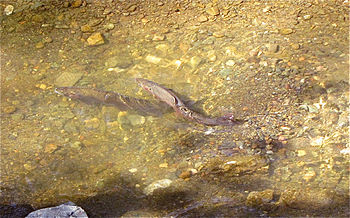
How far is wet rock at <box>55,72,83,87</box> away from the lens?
5250 mm

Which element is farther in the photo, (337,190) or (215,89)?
(215,89)

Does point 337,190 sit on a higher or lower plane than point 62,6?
lower

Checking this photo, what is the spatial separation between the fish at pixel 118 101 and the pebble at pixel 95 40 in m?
0.99

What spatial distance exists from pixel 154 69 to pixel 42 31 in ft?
5.81

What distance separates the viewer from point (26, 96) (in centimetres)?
511

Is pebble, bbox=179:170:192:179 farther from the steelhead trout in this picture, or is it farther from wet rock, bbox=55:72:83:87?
wet rock, bbox=55:72:83:87

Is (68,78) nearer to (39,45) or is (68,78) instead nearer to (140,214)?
(39,45)

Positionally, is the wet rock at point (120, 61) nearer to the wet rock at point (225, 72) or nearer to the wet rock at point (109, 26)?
the wet rock at point (109, 26)

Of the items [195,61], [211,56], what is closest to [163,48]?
[195,61]

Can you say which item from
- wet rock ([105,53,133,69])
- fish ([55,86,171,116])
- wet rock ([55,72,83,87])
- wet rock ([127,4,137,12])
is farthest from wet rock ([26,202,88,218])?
wet rock ([127,4,137,12])

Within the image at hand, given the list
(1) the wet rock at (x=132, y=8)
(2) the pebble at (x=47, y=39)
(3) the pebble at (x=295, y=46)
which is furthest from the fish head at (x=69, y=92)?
(3) the pebble at (x=295, y=46)

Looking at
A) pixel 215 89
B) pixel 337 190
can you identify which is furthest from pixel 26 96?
pixel 337 190

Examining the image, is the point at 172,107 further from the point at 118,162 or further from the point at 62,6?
the point at 62,6

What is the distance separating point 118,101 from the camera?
194 inches
